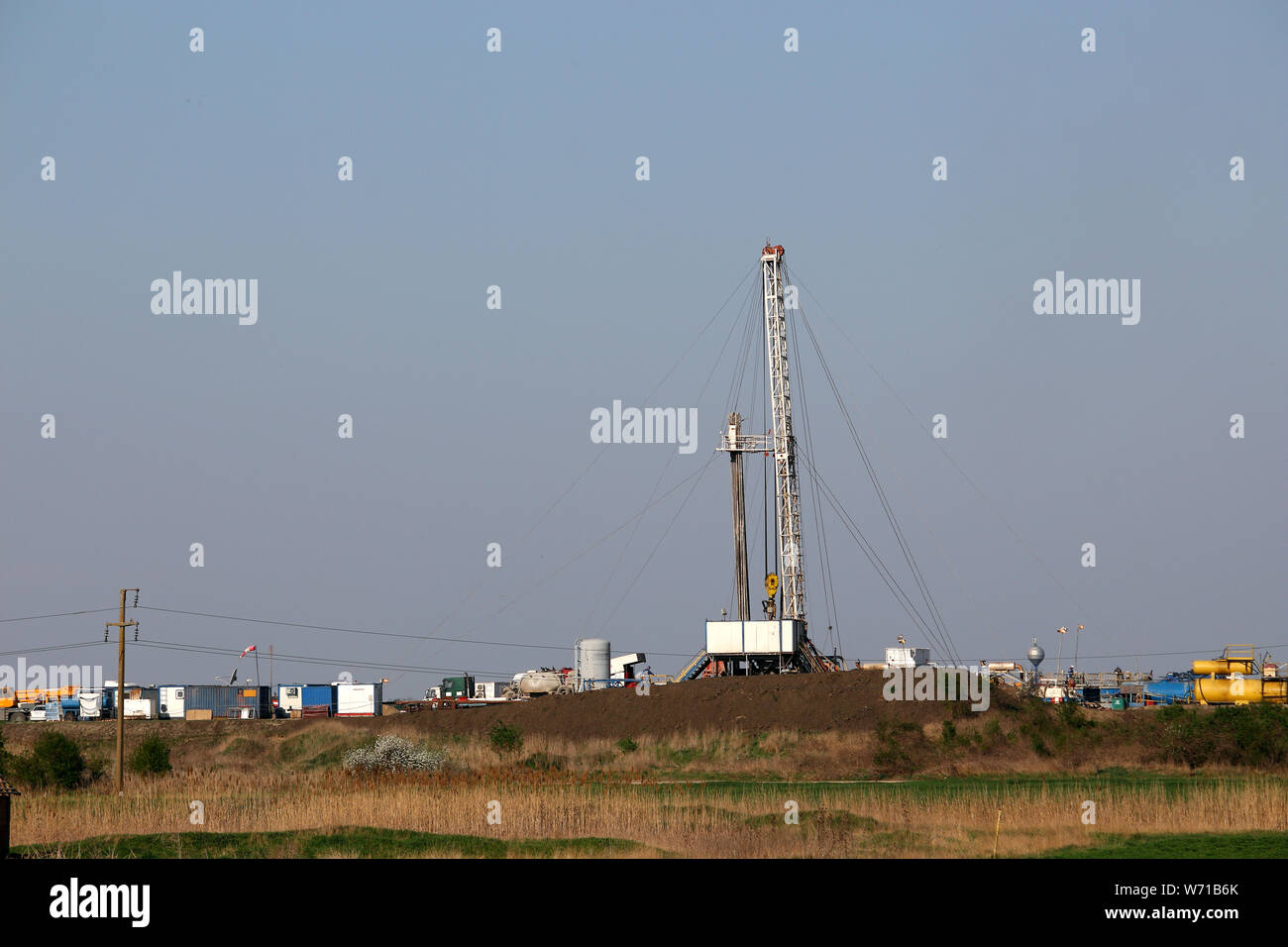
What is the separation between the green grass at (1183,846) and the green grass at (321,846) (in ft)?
34.2

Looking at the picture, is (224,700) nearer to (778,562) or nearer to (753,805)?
(778,562)

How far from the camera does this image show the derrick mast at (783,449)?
84.8m

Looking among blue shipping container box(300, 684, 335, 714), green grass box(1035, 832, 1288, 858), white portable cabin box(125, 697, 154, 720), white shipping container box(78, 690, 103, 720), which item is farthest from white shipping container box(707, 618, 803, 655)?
white shipping container box(78, 690, 103, 720)

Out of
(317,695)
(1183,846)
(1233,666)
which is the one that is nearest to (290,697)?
(317,695)

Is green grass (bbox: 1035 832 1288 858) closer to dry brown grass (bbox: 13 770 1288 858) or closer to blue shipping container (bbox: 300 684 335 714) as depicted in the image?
dry brown grass (bbox: 13 770 1288 858)

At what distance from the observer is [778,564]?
8519 cm

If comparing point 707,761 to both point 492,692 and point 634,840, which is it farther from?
point 492,692

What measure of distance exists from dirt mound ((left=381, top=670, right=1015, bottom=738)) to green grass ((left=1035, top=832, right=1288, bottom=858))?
3062cm

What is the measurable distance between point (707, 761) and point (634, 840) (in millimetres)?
31663

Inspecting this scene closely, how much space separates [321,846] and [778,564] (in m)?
54.7

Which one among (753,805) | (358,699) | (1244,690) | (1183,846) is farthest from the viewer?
(358,699)

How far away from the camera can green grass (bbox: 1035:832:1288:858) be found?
30922 millimetres
